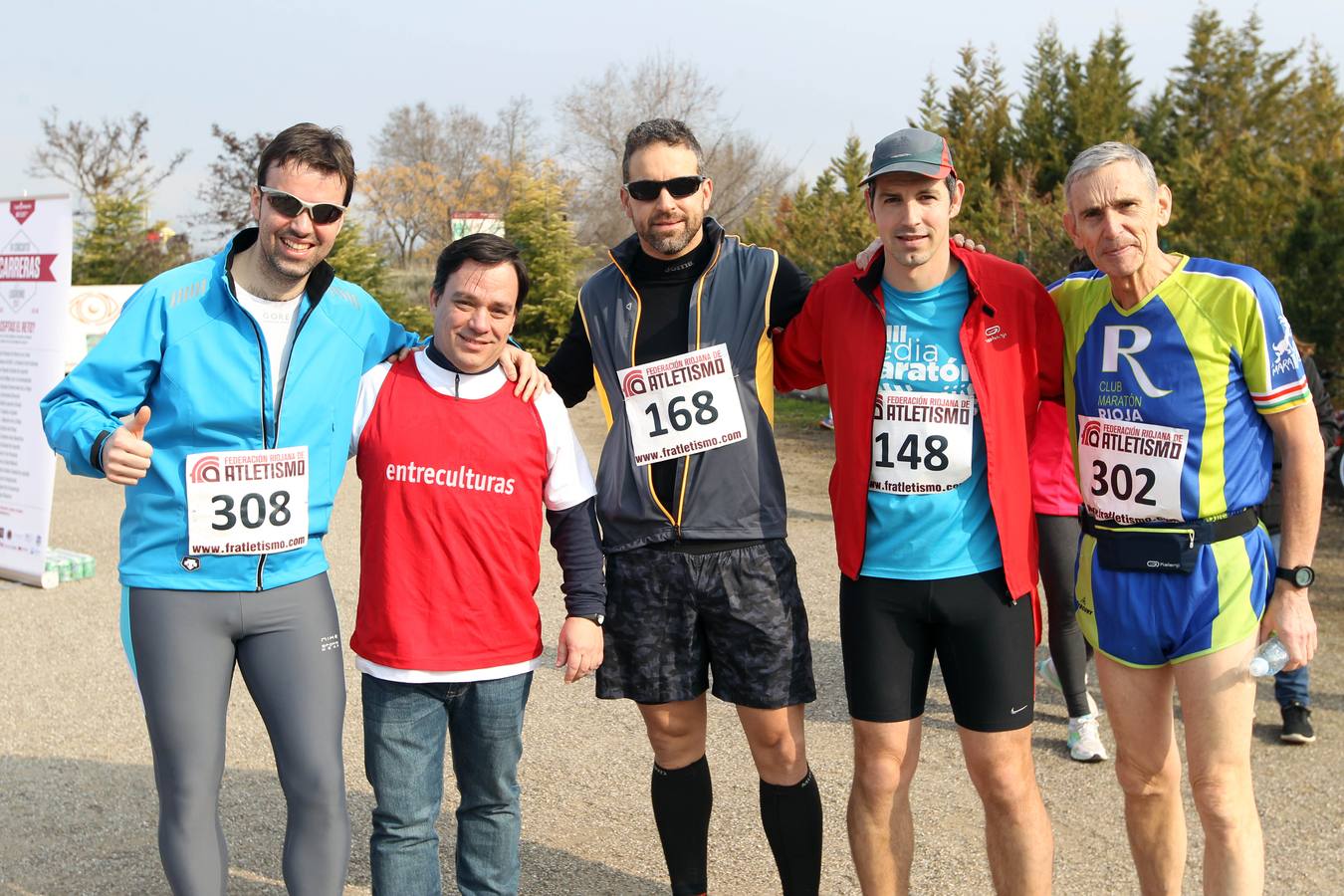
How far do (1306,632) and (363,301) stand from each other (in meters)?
2.67

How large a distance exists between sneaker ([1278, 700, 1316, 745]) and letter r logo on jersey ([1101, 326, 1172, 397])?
274 centimetres

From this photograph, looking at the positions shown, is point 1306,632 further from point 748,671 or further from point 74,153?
point 74,153

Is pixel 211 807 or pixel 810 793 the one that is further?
pixel 810 793

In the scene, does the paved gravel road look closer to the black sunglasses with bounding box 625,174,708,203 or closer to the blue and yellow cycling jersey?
the blue and yellow cycling jersey

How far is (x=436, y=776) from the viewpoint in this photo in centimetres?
309

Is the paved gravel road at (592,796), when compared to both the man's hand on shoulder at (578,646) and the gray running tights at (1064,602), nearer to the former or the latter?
the gray running tights at (1064,602)

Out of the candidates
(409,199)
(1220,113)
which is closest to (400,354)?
(1220,113)

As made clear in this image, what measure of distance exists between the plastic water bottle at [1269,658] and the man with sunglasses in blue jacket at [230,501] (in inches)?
93.0

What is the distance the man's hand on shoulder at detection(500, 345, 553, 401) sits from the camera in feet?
10.4

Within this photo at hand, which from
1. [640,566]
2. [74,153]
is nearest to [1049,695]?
[640,566]

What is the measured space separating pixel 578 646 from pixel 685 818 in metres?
0.74

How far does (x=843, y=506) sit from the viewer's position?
3.18 meters

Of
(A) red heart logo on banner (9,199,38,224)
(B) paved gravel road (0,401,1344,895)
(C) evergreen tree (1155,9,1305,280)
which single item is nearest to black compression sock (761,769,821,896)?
(B) paved gravel road (0,401,1344,895)

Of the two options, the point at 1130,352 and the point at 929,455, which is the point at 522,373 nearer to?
the point at 929,455
